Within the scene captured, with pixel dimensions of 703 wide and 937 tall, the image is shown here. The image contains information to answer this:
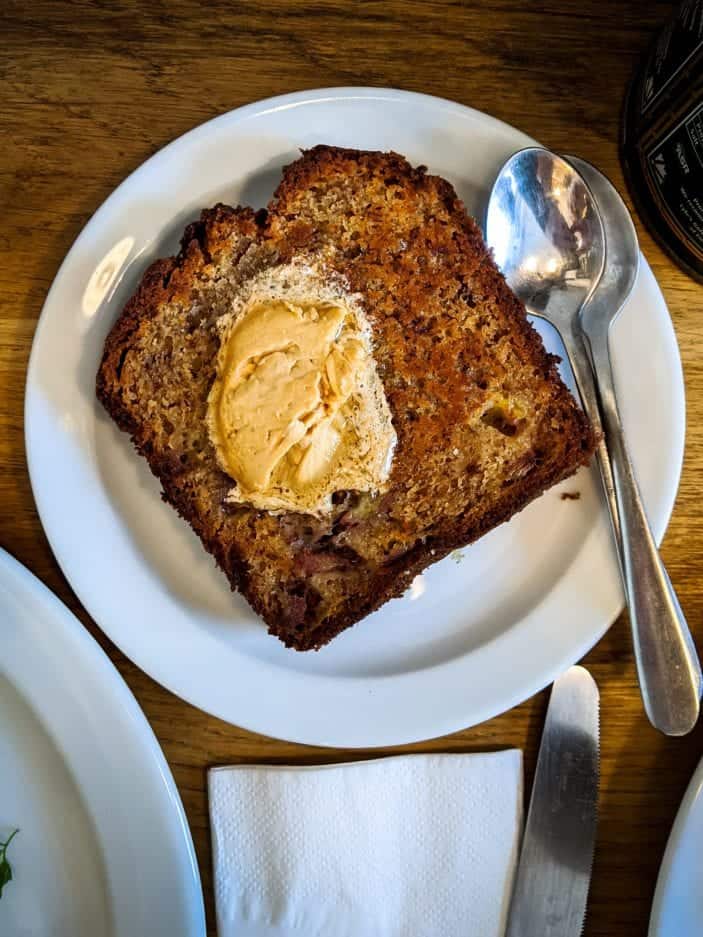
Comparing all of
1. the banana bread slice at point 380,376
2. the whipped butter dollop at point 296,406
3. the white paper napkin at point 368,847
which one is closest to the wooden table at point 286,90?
the white paper napkin at point 368,847

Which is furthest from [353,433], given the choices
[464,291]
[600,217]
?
[600,217]

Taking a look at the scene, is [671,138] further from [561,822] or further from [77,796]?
[77,796]

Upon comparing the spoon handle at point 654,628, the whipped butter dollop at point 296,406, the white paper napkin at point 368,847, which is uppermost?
the whipped butter dollop at point 296,406

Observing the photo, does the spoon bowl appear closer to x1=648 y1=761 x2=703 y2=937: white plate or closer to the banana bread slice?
the banana bread slice

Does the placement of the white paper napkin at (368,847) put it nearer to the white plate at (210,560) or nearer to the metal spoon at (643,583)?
the white plate at (210,560)

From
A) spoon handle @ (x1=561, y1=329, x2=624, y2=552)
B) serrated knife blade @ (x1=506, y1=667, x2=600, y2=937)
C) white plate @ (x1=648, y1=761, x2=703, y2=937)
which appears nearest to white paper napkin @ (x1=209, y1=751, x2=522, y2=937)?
serrated knife blade @ (x1=506, y1=667, x2=600, y2=937)
